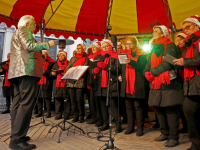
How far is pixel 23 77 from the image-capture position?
2.37m

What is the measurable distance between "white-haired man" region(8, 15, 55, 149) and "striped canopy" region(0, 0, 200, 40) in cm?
285

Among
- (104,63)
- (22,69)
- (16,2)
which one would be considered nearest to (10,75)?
(22,69)

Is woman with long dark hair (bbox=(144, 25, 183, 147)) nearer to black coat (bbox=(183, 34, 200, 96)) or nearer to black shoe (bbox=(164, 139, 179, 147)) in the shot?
black shoe (bbox=(164, 139, 179, 147))

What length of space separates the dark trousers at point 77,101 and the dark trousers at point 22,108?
5.95ft

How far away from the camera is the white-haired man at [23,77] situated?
2.30m

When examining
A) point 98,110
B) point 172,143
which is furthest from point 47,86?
point 172,143

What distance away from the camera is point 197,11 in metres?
4.91

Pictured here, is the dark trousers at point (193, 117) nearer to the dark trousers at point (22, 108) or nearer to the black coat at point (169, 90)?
the black coat at point (169, 90)

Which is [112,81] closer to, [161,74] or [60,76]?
[161,74]

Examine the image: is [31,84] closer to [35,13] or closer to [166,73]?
[166,73]

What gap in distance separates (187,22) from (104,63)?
1587 mm

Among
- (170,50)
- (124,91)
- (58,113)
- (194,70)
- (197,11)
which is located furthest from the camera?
(197,11)

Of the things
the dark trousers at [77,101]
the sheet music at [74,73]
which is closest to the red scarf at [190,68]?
the sheet music at [74,73]

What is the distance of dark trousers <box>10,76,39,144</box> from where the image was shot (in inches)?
90.4
